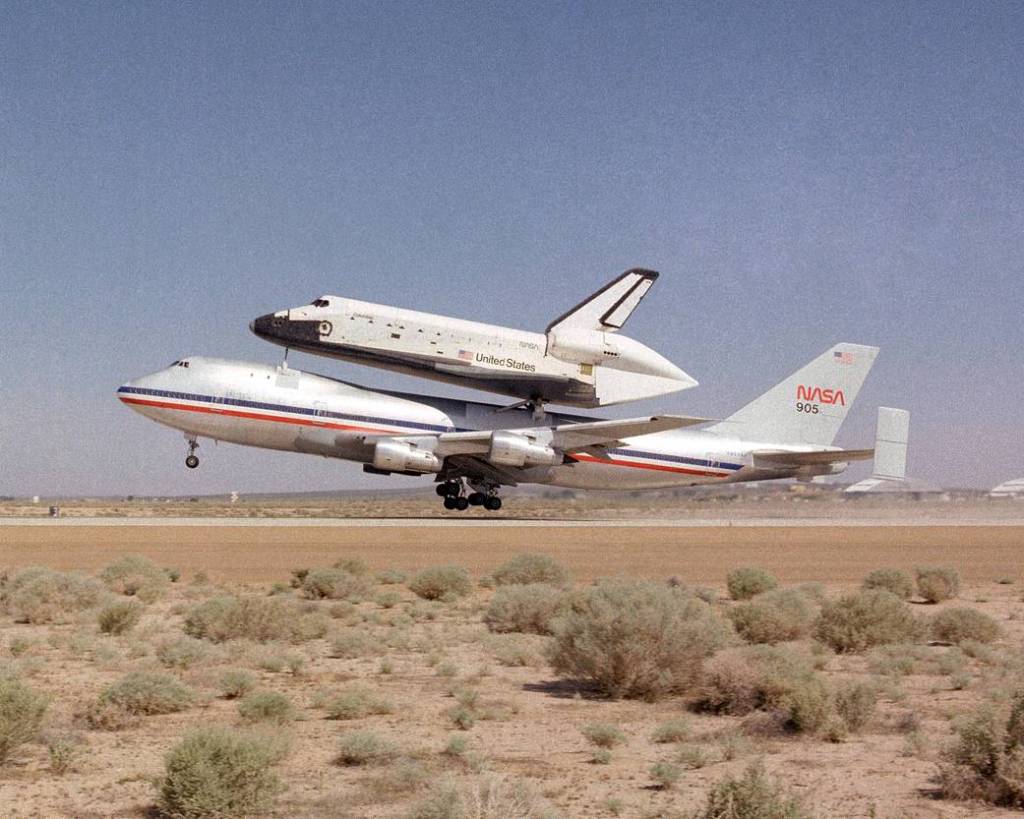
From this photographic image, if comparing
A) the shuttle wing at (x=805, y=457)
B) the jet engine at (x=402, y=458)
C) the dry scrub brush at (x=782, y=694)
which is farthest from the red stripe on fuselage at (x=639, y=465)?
the dry scrub brush at (x=782, y=694)

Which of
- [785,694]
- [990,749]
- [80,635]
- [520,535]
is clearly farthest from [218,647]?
[520,535]

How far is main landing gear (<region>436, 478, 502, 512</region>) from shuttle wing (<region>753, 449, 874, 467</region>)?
11694 millimetres

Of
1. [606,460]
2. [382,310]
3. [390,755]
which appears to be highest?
[382,310]

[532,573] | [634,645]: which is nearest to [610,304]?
[532,573]

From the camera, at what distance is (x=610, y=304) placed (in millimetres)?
48812

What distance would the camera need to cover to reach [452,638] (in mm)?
16250

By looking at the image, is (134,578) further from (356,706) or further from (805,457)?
(805,457)

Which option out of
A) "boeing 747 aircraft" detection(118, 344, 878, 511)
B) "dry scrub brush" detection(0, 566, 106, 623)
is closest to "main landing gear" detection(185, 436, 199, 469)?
"boeing 747 aircraft" detection(118, 344, 878, 511)

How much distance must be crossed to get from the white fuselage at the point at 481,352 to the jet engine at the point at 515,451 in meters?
3.21

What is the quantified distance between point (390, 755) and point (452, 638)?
7.46 meters

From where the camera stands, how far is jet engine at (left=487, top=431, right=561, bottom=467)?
44656mm

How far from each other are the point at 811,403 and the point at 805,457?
11.7 ft

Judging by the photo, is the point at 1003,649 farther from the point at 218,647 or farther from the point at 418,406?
the point at 418,406

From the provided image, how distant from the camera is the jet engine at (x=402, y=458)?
4291cm
